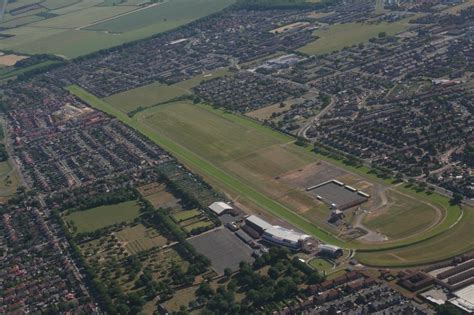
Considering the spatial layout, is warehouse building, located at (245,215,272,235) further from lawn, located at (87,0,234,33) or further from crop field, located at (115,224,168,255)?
lawn, located at (87,0,234,33)

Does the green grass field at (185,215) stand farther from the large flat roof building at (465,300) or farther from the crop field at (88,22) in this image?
the crop field at (88,22)

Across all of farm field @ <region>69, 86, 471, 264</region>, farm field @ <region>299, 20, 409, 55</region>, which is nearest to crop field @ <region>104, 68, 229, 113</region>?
farm field @ <region>69, 86, 471, 264</region>

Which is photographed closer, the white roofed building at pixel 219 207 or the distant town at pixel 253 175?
the distant town at pixel 253 175

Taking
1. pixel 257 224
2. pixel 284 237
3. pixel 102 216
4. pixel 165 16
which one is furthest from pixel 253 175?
pixel 165 16

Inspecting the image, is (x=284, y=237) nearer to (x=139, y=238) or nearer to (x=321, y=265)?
(x=321, y=265)

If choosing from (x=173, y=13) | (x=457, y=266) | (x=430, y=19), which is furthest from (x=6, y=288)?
(x=173, y=13)

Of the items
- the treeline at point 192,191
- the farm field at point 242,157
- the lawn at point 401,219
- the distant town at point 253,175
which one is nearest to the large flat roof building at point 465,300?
the distant town at point 253,175
